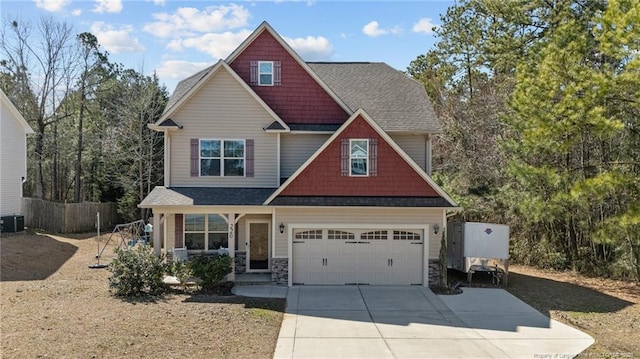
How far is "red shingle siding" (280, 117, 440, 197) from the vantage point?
53.0ft

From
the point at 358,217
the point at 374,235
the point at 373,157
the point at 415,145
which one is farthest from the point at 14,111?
the point at 415,145

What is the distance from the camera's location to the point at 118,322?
11.4 meters

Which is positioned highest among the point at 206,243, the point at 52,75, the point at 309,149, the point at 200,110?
the point at 52,75

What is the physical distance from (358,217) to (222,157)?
5453 mm

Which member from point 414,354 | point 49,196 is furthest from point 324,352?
point 49,196

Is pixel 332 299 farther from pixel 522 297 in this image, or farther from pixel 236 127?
pixel 236 127

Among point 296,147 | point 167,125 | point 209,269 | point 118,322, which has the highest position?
point 167,125

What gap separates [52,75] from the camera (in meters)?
32.8

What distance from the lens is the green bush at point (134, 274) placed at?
14.0 m

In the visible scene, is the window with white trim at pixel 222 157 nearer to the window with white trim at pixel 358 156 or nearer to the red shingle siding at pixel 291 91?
the red shingle siding at pixel 291 91

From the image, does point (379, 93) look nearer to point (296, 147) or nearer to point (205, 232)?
point (296, 147)

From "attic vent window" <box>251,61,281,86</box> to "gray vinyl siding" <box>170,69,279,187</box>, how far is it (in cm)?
118

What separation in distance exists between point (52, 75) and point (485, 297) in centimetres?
3094

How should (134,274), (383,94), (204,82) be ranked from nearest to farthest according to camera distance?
(134,274) < (204,82) < (383,94)
